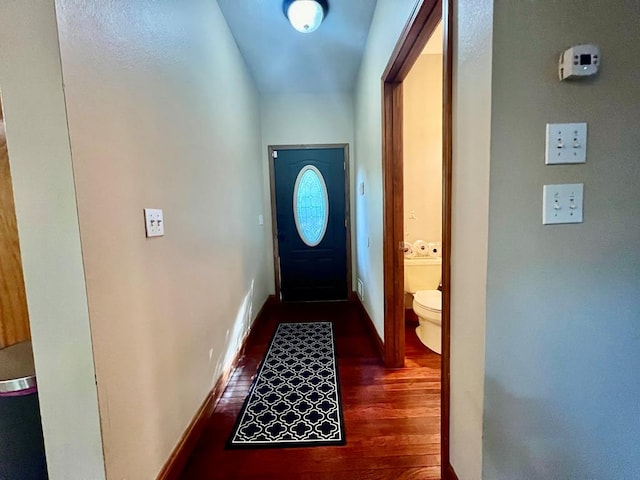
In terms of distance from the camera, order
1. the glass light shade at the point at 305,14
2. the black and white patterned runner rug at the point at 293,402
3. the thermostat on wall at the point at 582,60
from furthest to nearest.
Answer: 1. the glass light shade at the point at 305,14
2. the black and white patterned runner rug at the point at 293,402
3. the thermostat on wall at the point at 582,60

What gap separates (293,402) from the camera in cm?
177

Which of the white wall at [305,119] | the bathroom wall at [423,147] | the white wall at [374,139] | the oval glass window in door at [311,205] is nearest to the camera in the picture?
the white wall at [374,139]

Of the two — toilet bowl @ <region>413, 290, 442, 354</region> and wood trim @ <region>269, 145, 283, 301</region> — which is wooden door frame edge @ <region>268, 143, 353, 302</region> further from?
toilet bowl @ <region>413, 290, 442, 354</region>

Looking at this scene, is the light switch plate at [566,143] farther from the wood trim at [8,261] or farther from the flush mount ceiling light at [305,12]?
the flush mount ceiling light at [305,12]

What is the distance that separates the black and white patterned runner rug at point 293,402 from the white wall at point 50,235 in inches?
30.6

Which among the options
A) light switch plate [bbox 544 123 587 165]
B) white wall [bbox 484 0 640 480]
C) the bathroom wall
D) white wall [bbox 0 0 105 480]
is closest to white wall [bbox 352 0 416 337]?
the bathroom wall

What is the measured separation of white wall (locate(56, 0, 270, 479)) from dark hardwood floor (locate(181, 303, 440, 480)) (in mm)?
197

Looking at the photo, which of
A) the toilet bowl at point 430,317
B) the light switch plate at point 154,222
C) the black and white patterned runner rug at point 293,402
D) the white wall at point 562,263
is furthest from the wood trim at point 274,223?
the white wall at point 562,263

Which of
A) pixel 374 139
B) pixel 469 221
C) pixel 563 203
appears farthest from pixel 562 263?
pixel 374 139

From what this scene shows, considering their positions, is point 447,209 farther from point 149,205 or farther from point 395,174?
point 149,205

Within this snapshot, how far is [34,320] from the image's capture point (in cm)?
Answer: 89

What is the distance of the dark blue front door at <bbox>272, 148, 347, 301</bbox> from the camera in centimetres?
376

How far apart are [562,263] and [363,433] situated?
124 cm

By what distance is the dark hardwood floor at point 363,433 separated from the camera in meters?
1.33
